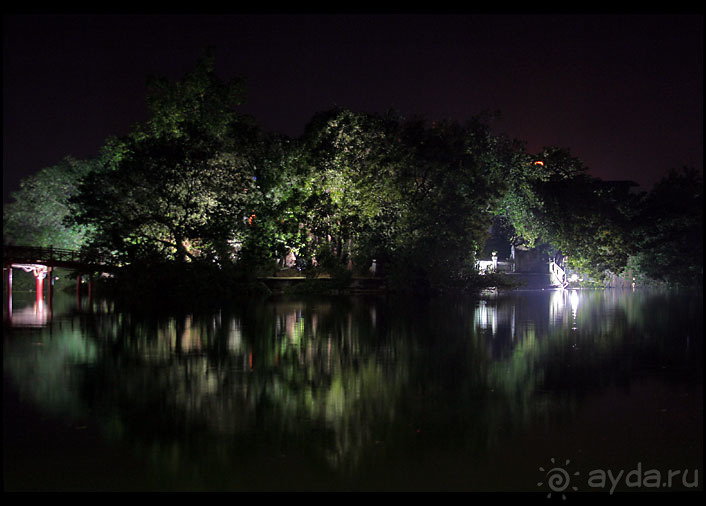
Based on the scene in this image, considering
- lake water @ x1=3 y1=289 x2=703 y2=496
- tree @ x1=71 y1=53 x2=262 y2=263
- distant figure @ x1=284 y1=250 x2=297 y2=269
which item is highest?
tree @ x1=71 y1=53 x2=262 y2=263

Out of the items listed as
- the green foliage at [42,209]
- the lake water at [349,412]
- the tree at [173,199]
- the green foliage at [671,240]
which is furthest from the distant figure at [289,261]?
the lake water at [349,412]

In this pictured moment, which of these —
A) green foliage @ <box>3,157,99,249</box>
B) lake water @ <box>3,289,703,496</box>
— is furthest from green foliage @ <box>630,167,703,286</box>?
green foliage @ <box>3,157,99,249</box>

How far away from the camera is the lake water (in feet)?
19.5

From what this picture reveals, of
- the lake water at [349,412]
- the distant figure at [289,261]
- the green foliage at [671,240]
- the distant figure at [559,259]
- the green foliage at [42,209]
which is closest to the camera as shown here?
the lake water at [349,412]

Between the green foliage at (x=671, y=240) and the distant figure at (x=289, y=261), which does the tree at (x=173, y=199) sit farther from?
the green foliage at (x=671, y=240)

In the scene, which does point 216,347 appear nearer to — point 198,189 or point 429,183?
point 198,189

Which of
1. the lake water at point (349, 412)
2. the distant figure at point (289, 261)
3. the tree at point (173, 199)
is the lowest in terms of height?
A: the lake water at point (349, 412)

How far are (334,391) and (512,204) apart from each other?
123 feet

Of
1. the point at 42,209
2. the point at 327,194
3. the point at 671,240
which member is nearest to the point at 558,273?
the point at 671,240

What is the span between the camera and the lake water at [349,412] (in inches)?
234

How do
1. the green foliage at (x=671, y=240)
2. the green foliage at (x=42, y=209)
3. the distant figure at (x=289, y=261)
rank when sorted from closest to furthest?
the distant figure at (x=289, y=261), the green foliage at (x=671, y=240), the green foliage at (x=42, y=209)

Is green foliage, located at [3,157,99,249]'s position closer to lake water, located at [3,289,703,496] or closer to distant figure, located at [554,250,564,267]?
distant figure, located at [554,250,564,267]

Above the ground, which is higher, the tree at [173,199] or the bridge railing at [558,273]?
the tree at [173,199]

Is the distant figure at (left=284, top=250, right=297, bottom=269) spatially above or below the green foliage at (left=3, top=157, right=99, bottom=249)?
below
